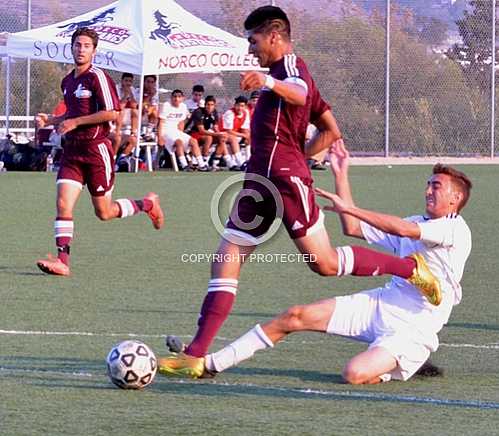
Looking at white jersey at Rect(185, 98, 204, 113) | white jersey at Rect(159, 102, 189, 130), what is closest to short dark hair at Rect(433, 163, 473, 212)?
white jersey at Rect(159, 102, 189, 130)

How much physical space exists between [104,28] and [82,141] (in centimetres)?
1281

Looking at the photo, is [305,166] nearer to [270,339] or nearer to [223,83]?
[270,339]

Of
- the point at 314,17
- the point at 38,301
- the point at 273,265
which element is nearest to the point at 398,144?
the point at 314,17

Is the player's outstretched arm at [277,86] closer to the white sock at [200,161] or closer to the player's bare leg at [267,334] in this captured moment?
the player's bare leg at [267,334]

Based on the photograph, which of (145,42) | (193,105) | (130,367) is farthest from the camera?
(193,105)

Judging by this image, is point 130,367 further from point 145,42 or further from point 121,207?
point 145,42

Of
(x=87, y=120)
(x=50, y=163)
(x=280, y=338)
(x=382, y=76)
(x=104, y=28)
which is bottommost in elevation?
(x=280, y=338)

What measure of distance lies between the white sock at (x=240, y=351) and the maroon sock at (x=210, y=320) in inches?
3.6

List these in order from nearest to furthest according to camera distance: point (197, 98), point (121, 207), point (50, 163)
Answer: point (121, 207) → point (50, 163) → point (197, 98)

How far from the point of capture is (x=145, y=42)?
920 inches

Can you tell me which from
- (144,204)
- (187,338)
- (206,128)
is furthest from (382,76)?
(187,338)

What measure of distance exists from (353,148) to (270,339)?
82.3 feet

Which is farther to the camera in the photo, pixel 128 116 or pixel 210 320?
pixel 128 116

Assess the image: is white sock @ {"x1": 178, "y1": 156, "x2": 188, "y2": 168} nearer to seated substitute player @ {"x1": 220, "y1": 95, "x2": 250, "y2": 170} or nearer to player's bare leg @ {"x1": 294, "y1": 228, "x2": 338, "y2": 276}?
seated substitute player @ {"x1": 220, "y1": 95, "x2": 250, "y2": 170}
